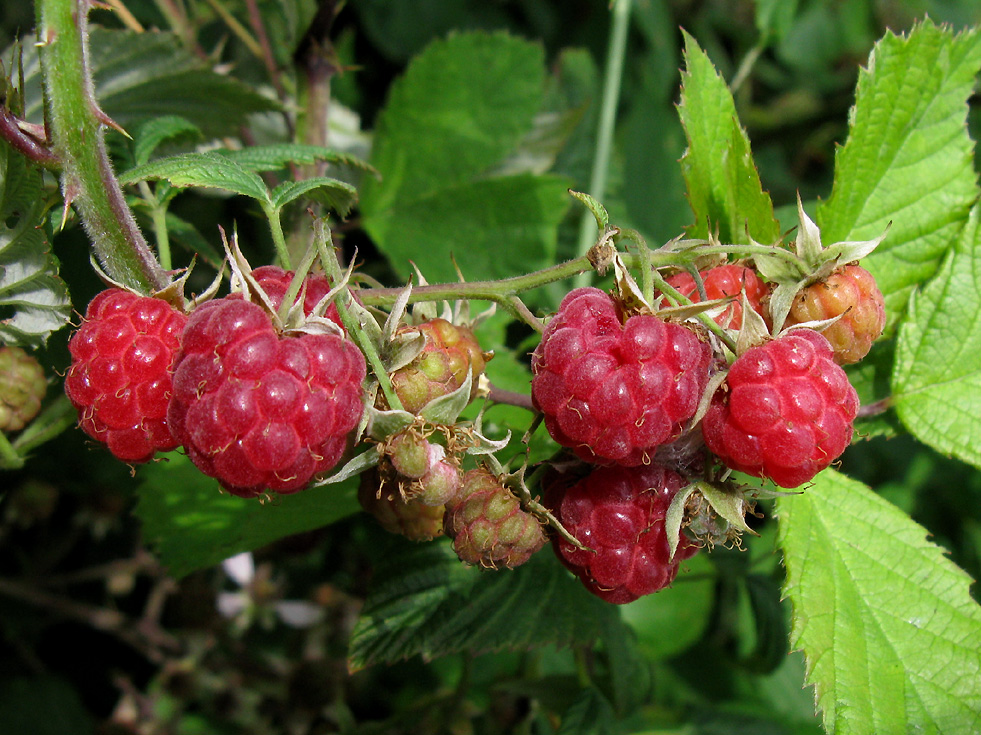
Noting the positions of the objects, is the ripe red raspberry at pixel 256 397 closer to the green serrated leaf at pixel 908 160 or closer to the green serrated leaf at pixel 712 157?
the green serrated leaf at pixel 712 157

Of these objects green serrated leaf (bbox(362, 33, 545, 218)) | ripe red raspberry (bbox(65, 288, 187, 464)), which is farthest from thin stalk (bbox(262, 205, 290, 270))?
green serrated leaf (bbox(362, 33, 545, 218))

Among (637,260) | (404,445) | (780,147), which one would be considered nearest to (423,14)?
(780,147)

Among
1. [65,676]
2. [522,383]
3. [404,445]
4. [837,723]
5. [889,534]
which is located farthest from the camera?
[65,676]

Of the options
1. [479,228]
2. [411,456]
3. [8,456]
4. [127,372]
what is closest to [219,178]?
[127,372]

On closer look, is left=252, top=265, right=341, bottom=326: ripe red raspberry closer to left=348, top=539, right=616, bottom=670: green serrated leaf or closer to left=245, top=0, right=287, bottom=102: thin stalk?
left=348, top=539, right=616, bottom=670: green serrated leaf

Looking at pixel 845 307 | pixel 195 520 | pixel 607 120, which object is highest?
pixel 845 307

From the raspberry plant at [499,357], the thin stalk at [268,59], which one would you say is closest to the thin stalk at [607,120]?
the raspberry plant at [499,357]

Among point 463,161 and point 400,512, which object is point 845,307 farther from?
point 463,161

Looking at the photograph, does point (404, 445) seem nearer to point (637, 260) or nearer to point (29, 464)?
point (637, 260)
